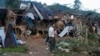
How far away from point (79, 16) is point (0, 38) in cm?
1101

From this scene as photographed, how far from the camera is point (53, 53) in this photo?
51.5 feet

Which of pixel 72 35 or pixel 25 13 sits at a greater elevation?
pixel 25 13

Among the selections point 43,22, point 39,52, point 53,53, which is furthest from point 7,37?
point 43,22

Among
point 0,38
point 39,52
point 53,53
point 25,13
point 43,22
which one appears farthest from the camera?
point 43,22

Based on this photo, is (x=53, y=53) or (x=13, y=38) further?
(x=13, y=38)

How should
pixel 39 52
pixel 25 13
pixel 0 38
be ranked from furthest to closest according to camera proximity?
1. pixel 25 13
2. pixel 0 38
3. pixel 39 52

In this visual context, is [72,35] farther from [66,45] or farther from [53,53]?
[53,53]

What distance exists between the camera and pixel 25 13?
2439 cm

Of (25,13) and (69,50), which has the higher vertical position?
(25,13)

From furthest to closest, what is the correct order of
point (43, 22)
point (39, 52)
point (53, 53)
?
point (43, 22), point (39, 52), point (53, 53)

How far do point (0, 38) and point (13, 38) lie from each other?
0.85 metres

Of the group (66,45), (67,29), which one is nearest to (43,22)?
(67,29)

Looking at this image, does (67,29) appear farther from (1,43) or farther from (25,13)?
(1,43)

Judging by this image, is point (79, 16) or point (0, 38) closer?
point (0, 38)
